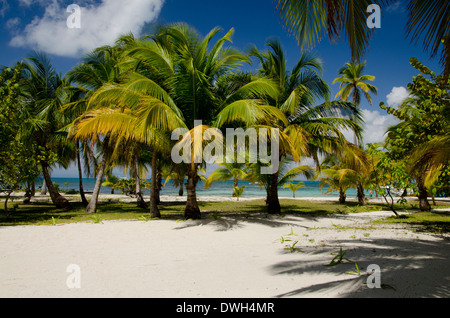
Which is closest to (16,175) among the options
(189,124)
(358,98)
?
(189,124)

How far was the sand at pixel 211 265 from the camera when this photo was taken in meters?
3.16

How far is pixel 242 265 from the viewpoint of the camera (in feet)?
14.0

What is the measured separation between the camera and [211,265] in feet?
14.0

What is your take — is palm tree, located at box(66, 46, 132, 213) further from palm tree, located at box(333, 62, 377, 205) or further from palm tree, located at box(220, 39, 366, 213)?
palm tree, located at box(333, 62, 377, 205)

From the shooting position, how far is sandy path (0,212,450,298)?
125 inches

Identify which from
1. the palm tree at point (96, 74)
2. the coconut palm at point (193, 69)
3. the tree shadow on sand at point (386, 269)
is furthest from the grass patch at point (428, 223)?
the palm tree at point (96, 74)

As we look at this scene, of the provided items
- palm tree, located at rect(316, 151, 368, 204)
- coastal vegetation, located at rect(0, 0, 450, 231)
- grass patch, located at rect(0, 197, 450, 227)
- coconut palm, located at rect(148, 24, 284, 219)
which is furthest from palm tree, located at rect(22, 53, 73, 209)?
palm tree, located at rect(316, 151, 368, 204)

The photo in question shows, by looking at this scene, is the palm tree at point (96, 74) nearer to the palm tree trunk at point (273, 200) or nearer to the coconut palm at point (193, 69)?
the coconut palm at point (193, 69)

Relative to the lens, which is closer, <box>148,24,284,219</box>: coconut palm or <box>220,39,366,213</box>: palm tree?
<box>148,24,284,219</box>: coconut palm

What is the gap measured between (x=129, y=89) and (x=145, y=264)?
17.8 ft

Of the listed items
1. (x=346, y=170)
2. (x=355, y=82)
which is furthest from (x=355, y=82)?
(x=346, y=170)

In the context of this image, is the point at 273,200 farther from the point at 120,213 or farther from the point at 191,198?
the point at 120,213

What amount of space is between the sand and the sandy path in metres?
0.01

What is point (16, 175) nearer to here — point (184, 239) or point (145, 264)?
point (184, 239)
